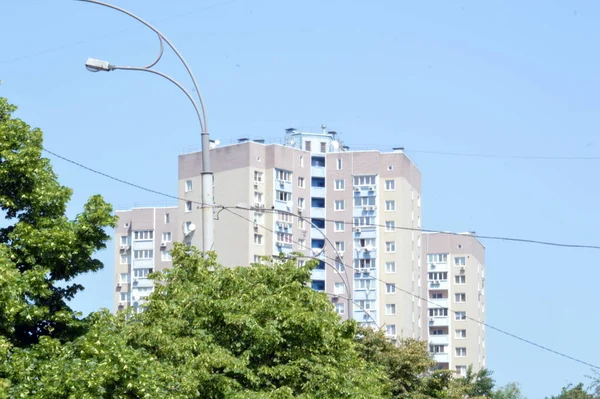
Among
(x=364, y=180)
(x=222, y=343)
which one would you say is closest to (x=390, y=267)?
(x=364, y=180)

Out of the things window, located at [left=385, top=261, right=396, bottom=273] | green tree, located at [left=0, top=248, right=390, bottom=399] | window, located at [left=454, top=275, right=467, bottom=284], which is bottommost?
green tree, located at [left=0, top=248, right=390, bottom=399]

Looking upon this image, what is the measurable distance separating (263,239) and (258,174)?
593 cm

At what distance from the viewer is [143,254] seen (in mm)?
132875

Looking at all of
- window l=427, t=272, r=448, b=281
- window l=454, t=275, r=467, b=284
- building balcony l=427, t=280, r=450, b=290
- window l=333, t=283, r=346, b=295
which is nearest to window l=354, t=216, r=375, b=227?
window l=333, t=283, r=346, b=295

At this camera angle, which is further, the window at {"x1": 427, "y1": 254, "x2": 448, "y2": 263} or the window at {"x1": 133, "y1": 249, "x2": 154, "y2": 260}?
the window at {"x1": 427, "y1": 254, "x2": 448, "y2": 263}

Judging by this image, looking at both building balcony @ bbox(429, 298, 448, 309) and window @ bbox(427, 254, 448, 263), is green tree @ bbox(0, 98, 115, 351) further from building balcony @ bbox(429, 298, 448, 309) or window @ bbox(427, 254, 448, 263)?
window @ bbox(427, 254, 448, 263)

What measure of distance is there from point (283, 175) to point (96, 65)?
99300 mm

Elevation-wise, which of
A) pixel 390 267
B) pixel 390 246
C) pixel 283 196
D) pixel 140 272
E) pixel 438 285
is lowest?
pixel 390 267

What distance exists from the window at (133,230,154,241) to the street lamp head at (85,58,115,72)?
111 m

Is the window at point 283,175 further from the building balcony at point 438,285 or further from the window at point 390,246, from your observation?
the building balcony at point 438,285

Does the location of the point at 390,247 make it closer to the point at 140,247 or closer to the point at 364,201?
the point at 364,201

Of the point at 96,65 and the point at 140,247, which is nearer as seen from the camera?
the point at 96,65

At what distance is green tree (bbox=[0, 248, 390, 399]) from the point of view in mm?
19500

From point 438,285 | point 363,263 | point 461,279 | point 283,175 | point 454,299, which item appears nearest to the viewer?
point 283,175
